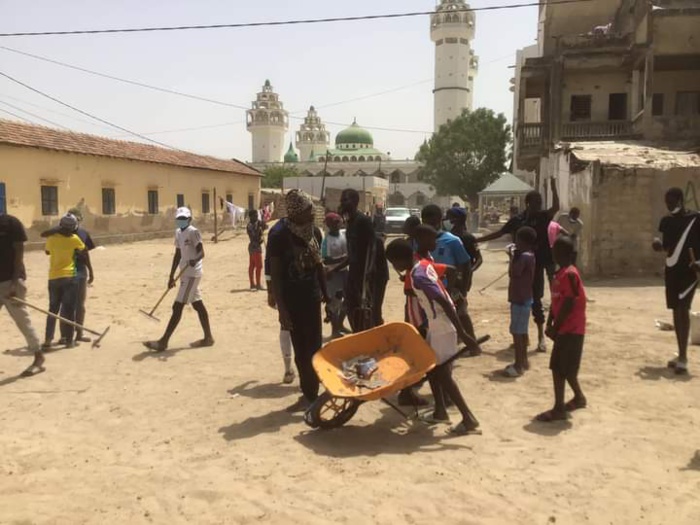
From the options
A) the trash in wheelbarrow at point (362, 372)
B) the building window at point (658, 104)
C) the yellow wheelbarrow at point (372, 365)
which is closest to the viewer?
the yellow wheelbarrow at point (372, 365)

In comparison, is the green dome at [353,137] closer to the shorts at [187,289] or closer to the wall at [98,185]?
the wall at [98,185]

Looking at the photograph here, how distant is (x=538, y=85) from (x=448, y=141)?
19.5 meters

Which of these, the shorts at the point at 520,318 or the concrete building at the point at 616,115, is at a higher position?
the concrete building at the point at 616,115

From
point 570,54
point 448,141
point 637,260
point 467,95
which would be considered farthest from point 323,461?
point 467,95

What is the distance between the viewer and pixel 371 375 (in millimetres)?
4121

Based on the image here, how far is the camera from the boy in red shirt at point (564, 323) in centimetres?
427

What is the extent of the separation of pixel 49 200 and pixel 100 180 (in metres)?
2.80

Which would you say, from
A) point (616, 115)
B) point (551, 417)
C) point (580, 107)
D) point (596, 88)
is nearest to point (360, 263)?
point (551, 417)

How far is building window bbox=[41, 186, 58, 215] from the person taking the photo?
2139 cm

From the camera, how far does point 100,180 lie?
79.3 ft

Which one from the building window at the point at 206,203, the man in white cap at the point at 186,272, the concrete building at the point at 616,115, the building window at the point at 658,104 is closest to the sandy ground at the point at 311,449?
the man in white cap at the point at 186,272

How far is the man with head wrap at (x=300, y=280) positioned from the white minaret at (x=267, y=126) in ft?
271

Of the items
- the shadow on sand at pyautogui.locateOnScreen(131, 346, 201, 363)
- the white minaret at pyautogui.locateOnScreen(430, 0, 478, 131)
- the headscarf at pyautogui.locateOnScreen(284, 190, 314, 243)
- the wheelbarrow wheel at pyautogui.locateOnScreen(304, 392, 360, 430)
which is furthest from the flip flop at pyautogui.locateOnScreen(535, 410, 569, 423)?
the white minaret at pyautogui.locateOnScreen(430, 0, 478, 131)

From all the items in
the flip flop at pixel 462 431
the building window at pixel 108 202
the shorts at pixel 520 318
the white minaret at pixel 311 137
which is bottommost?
the flip flop at pixel 462 431
